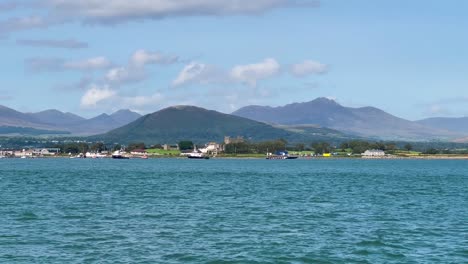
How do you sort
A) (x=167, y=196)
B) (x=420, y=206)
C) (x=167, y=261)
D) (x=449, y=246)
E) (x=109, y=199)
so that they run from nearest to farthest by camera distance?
(x=167, y=261), (x=449, y=246), (x=420, y=206), (x=109, y=199), (x=167, y=196)

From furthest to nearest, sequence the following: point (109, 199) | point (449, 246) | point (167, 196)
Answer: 1. point (167, 196)
2. point (109, 199)
3. point (449, 246)

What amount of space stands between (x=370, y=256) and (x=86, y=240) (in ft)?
41.8

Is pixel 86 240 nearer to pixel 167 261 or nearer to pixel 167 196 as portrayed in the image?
pixel 167 261

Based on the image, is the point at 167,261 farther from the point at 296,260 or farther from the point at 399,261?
the point at 399,261

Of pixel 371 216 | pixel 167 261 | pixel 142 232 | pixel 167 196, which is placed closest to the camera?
pixel 167 261

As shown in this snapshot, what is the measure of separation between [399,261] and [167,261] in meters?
9.24

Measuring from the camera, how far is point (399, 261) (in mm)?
31828

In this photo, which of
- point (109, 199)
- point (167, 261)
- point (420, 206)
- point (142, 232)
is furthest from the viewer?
point (109, 199)

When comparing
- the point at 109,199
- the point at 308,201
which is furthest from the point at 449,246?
the point at 109,199

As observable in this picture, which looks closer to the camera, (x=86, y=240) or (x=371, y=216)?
(x=86, y=240)

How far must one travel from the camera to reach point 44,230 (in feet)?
131

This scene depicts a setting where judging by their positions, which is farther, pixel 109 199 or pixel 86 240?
pixel 109 199

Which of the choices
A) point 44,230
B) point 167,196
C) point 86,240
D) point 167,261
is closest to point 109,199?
point 167,196

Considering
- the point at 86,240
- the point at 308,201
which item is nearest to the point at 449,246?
the point at 86,240
